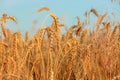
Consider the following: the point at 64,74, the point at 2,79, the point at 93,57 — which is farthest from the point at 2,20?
the point at 93,57

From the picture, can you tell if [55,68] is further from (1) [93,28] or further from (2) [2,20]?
(1) [93,28]

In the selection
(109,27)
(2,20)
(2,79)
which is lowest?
(2,79)

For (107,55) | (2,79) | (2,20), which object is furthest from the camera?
(107,55)

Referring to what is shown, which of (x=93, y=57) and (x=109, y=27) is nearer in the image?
(x=93, y=57)

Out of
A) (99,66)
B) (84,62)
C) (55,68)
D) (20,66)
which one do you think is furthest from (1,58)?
(99,66)

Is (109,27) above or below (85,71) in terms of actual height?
above

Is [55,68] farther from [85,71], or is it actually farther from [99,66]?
[99,66]

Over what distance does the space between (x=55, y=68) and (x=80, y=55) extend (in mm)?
266

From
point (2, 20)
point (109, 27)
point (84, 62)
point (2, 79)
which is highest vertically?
point (109, 27)

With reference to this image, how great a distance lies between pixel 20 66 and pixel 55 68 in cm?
28

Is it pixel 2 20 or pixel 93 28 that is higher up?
pixel 93 28

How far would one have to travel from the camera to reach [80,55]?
249 centimetres

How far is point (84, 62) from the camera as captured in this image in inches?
93.0

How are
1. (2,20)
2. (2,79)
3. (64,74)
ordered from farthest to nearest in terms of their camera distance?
(64,74)
(2,20)
(2,79)
